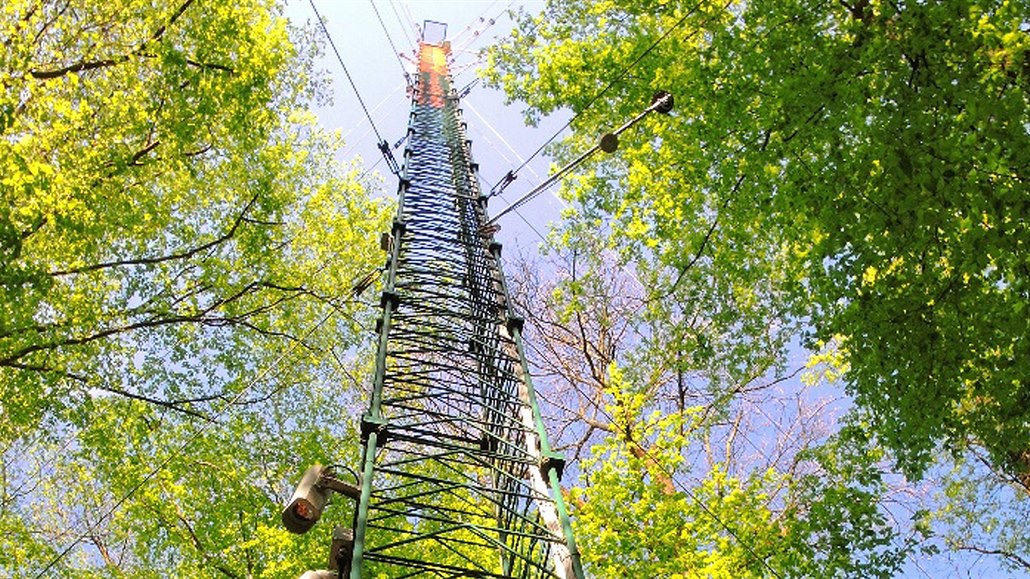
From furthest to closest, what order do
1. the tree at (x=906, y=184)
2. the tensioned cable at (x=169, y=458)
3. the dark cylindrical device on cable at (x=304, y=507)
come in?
the tensioned cable at (x=169, y=458) → the tree at (x=906, y=184) → the dark cylindrical device on cable at (x=304, y=507)

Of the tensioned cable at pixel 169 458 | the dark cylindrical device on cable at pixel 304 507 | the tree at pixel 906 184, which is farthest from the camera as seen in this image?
the tensioned cable at pixel 169 458

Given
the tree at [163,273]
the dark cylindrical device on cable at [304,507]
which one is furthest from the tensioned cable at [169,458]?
the dark cylindrical device on cable at [304,507]

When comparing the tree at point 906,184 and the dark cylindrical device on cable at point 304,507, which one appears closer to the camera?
the dark cylindrical device on cable at point 304,507

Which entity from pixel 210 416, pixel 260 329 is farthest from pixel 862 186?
pixel 210 416

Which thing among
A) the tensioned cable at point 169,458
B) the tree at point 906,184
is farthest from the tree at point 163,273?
the tree at point 906,184

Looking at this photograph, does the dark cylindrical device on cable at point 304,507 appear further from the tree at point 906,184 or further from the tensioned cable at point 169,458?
the tensioned cable at point 169,458

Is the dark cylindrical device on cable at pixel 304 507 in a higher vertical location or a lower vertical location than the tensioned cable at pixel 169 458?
lower

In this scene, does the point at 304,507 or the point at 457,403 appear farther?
the point at 457,403

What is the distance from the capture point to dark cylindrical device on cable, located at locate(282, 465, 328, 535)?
3742 mm

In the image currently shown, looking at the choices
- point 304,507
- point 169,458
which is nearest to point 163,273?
point 169,458

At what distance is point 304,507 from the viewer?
3756mm

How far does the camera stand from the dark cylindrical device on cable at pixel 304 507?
3.74 metres

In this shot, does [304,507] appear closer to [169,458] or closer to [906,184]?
[906,184]

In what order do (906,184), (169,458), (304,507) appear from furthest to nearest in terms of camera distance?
(169,458), (906,184), (304,507)
